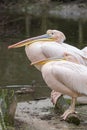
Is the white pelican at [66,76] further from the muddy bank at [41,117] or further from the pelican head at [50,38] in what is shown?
the pelican head at [50,38]

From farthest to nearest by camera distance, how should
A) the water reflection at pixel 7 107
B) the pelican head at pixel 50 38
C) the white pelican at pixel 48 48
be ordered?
the pelican head at pixel 50 38
the white pelican at pixel 48 48
the water reflection at pixel 7 107

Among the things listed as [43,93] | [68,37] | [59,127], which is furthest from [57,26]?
[59,127]

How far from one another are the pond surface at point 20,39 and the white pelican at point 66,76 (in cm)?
44

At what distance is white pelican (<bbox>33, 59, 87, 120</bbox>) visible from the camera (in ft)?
16.6

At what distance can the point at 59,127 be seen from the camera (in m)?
5.07

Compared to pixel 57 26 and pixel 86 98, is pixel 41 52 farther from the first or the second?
pixel 57 26

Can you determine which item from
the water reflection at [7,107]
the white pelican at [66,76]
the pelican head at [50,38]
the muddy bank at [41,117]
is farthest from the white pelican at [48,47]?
the water reflection at [7,107]

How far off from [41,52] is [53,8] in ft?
59.6

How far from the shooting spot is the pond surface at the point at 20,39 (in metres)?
8.58

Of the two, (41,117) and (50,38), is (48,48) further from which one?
(41,117)

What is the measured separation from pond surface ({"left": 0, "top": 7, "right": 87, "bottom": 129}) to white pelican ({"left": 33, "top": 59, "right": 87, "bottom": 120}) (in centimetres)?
44

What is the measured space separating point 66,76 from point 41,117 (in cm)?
60

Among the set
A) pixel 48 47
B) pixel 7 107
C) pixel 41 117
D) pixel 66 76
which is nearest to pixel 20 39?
pixel 48 47

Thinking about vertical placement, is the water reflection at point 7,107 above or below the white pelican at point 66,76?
below
